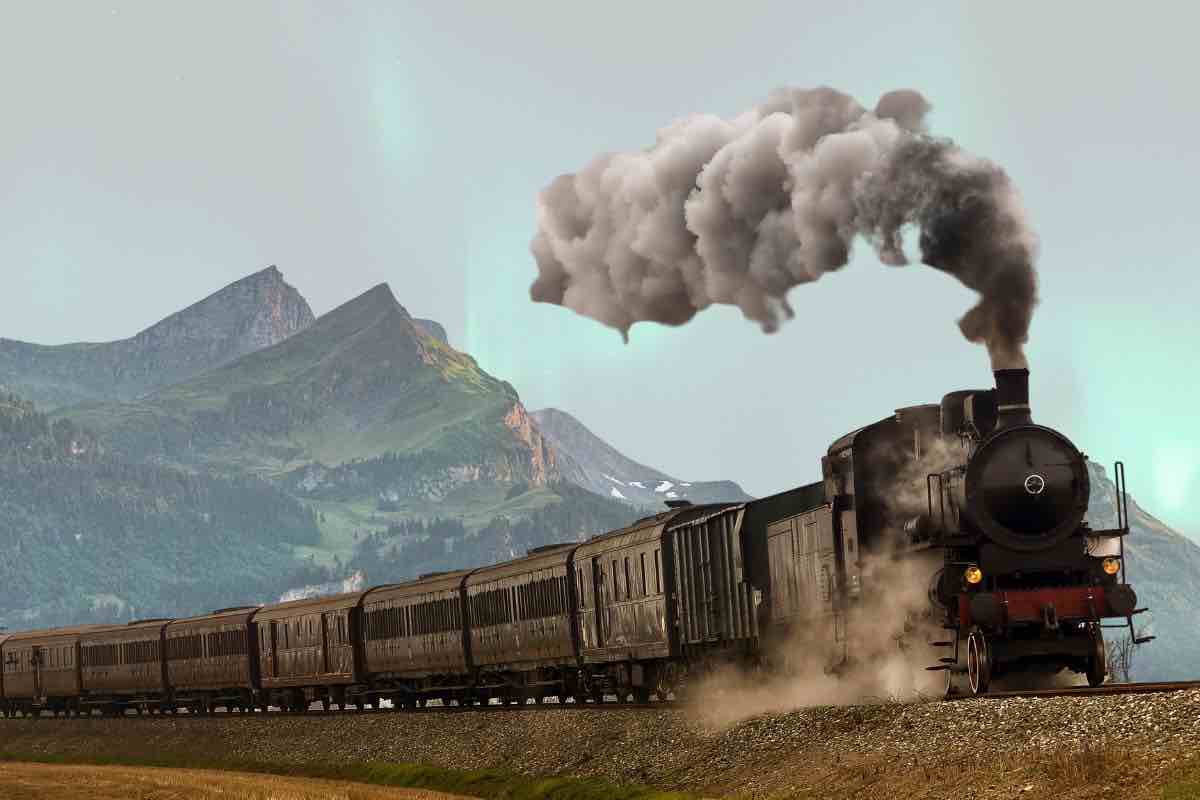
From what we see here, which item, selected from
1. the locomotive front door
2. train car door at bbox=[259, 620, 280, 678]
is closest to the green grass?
train car door at bbox=[259, 620, 280, 678]

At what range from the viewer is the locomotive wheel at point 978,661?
23359 millimetres

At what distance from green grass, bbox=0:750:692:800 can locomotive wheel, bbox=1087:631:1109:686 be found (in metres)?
6.11

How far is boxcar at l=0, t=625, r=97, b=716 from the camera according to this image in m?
77.4

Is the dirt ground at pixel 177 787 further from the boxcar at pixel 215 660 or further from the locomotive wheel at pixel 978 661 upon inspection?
the boxcar at pixel 215 660

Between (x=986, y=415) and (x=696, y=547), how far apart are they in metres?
11.2

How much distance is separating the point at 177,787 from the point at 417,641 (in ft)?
54.1

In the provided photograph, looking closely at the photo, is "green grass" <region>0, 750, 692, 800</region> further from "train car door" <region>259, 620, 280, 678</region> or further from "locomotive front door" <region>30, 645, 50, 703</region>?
"locomotive front door" <region>30, 645, 50, 703</region>

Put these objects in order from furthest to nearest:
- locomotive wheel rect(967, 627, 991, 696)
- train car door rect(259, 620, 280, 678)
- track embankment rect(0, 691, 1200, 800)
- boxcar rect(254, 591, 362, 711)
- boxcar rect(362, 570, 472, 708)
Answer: train car door rect(259, 620, 280, 678) < boxcar rect(254, 591, 362, 711) < boxcar rect(362, 570, 472, 708) < locomotive wheel rect(967, 627, 991, 696) < track embankment rect(0, 691, 1200, 800)

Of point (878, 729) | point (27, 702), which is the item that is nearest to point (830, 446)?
point (878, 729)

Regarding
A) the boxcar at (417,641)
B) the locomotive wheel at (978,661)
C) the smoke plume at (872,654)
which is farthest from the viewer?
the boxcar at (417,641)

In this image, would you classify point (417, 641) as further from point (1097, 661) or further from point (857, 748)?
point (857, 748)

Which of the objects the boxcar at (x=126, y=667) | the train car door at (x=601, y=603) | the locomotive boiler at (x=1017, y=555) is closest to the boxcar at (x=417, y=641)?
the train car door at (x=601, y=603)

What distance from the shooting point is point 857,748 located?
2131cm

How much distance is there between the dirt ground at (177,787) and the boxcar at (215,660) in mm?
18044
